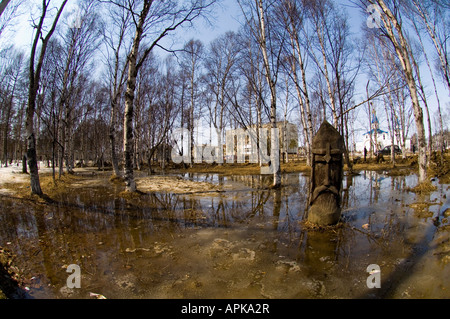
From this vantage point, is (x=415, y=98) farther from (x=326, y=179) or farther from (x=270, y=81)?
(x=326, y=179)

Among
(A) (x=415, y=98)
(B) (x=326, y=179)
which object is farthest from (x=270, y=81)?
(B) (x=326, y=179)

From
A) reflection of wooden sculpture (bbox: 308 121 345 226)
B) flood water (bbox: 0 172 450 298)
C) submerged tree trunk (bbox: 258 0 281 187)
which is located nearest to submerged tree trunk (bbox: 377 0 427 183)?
flood water (bbox: 0 172 450 298)

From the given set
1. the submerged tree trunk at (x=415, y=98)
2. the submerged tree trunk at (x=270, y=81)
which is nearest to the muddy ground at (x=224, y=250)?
the submerged tree trunk at (x=415, y=98)

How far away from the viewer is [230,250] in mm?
3682

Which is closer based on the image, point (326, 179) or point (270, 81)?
point (326, 179)

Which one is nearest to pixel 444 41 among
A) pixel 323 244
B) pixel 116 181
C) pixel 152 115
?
pixel 323 244

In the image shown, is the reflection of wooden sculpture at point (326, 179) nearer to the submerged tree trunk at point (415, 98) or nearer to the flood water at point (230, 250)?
the flood water at point (230, 250)

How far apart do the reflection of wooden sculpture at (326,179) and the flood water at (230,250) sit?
1.13ft

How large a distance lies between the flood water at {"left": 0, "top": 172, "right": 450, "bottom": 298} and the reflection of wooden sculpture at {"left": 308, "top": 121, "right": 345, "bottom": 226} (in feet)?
1.13

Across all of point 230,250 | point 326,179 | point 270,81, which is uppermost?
point 270,81

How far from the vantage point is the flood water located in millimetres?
2584

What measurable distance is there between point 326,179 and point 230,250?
251cm

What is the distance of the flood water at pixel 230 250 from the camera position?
2584 millimetres

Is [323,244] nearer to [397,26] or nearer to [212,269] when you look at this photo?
[212,269]
